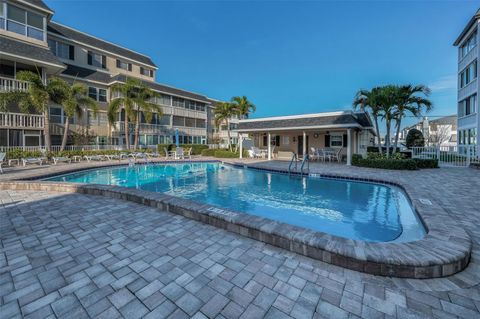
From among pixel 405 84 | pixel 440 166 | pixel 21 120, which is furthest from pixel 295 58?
pixel 21 120

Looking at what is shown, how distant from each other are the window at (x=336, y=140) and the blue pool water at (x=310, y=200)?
857cm

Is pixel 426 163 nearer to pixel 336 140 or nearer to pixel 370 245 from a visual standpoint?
pixel 336 140

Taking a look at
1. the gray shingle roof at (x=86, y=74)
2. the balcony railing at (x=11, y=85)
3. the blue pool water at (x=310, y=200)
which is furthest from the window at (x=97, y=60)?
the blue pool water at (x=310, y=200)

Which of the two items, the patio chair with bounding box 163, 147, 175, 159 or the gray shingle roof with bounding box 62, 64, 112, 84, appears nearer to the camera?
the gray shingle roof with bounding box 62, 64, 112, 84

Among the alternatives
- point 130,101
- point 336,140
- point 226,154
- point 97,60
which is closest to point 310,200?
point 336,140

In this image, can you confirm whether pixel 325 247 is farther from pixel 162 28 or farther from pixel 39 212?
pixel 162 28

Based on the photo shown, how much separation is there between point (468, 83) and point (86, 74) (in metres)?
34.8

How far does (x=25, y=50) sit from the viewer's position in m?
14.6

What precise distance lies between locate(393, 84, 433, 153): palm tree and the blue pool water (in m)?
6.91

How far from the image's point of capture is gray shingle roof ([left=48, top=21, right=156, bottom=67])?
21.4 m

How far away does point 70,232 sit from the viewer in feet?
12.4

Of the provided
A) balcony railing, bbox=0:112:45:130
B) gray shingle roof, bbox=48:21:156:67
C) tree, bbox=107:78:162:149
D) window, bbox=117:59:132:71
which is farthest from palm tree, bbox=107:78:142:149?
window, bbox=117:59:132:71

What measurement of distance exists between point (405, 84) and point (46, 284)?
16909 mm

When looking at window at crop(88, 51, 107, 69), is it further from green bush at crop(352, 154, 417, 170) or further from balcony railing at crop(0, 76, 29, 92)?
green bush at crop(352, 154, 417, 170)
